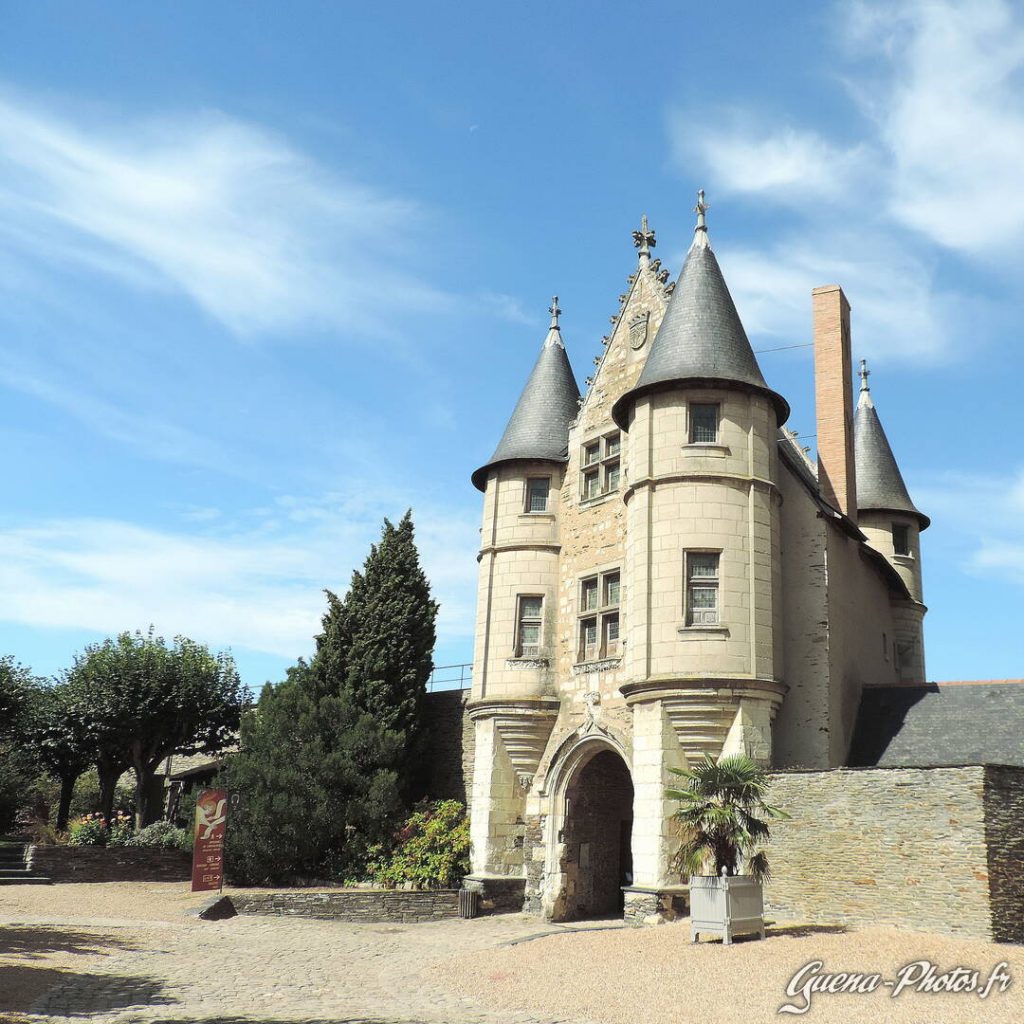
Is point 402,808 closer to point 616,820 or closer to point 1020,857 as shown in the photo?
point 616,820

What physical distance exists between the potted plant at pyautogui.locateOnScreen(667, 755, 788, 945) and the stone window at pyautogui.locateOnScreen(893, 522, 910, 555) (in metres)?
13.8

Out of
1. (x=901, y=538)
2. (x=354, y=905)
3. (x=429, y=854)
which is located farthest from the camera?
(x=901, y=538)

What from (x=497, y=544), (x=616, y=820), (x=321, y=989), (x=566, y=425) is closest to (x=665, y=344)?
(x=566, y=425)

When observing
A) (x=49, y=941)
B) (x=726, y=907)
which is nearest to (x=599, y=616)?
(x=726, y=907)

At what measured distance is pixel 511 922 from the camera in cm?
2034

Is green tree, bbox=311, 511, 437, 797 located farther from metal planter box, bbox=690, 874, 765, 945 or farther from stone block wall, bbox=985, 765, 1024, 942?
stone block wall, bbox=985, 765, 1024, 942

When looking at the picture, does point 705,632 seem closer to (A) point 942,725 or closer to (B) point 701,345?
(A) point 942,725

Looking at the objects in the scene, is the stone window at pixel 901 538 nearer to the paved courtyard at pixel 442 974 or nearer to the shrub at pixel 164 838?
the paved courtyard at pixel 442 974

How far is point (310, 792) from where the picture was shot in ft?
76.2

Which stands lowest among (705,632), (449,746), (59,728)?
(449,746)

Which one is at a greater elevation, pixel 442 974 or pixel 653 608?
pixel 653 608

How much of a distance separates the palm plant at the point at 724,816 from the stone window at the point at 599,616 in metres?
6.06

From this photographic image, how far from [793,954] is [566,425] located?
14.8 m

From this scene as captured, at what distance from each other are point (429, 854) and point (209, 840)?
4.72 meters
